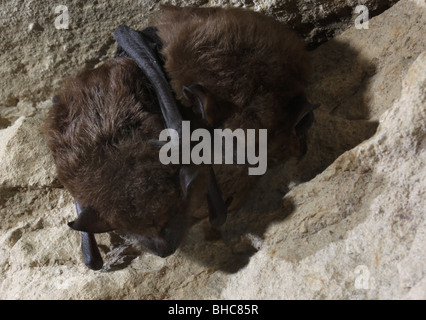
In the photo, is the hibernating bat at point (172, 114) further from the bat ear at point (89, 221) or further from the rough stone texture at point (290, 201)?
the rough stone texture at point (290, 201)

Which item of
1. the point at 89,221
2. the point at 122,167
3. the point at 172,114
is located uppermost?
the point at 172,114

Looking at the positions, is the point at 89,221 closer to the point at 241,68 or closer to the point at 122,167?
the point at 122,167

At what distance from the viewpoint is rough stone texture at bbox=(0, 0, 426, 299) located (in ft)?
6.12

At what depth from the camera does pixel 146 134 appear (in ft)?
7.25

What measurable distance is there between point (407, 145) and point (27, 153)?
210 centimetres

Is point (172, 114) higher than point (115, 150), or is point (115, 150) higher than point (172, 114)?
point (172, 114)

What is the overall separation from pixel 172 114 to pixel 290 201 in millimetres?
675

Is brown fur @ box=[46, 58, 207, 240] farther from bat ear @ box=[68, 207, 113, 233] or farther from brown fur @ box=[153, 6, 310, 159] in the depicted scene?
brown fur @ box=[153, 6, 310, 159]

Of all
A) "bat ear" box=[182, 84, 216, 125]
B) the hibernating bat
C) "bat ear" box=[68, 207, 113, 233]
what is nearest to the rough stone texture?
the hibernating bat

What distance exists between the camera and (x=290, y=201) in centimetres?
226

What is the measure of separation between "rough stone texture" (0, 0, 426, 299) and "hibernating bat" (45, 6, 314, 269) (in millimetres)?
232

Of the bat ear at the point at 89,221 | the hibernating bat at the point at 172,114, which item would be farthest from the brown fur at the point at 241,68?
the bat ear at the point at 89,221

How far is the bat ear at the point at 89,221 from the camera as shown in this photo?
2215 mm

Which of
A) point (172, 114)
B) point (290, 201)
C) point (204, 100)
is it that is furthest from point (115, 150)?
point (290, 201)
